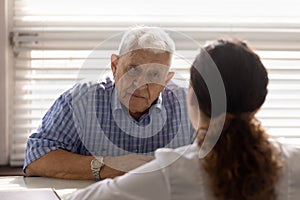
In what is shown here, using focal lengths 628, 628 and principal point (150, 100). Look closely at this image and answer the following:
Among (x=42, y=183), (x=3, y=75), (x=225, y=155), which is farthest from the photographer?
(x=3, y=75)

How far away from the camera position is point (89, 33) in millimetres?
2875

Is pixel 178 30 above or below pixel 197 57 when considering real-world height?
below

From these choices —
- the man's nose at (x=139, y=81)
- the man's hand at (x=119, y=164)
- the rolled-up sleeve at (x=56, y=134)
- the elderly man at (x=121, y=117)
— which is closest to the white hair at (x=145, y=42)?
the elderly man at (x=121, y=117)

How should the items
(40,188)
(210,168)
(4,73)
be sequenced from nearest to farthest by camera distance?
(210,168) < (40,188) < (4,73)

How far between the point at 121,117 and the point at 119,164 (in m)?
0.28

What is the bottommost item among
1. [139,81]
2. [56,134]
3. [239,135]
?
[56,134]

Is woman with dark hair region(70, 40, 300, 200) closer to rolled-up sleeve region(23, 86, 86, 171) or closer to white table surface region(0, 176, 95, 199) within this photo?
white table surface region(0, 176, 95, 199)

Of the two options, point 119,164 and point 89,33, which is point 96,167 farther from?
point 89,33

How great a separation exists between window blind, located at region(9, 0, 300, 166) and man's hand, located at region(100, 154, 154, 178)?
29.2 inches

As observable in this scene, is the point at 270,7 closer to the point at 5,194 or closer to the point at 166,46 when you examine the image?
the point at 166,46

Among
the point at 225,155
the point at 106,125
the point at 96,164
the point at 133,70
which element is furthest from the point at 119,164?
the point at 225,155

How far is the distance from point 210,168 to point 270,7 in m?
1.71

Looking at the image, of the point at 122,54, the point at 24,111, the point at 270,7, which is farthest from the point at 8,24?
the point at 270,7

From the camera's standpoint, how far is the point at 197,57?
149cm
